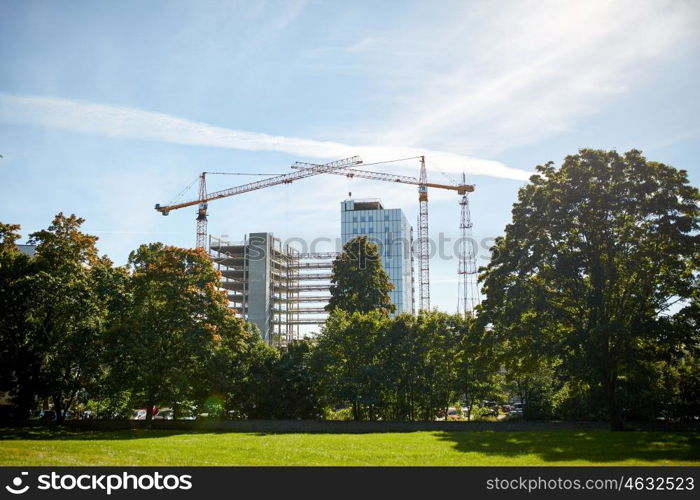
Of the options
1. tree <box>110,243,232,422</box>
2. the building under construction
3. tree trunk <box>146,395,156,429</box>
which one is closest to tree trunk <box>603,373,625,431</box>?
tree <box>110,243,232,422</box>

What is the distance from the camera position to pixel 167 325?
118 feet

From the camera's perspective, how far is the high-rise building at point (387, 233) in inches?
5679

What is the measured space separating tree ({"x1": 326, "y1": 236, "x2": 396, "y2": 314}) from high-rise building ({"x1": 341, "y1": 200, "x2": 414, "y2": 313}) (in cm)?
8768

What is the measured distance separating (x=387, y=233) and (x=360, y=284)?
92.6m

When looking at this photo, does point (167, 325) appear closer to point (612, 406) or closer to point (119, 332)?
point (119, 332)

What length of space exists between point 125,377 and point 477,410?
24868 mm

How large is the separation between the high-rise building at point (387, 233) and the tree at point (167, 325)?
351ft

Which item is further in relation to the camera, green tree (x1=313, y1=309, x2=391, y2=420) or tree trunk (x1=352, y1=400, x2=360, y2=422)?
tree trunk (x1=352, y1=400, x2=360, y2=422)

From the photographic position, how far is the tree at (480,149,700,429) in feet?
90.7

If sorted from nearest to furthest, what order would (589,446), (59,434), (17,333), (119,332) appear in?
1. (589,446)
2. (59,434)
3. (119,332)
4. (17,333)

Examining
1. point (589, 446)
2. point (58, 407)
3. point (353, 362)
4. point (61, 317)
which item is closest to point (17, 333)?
point (61, 317)
